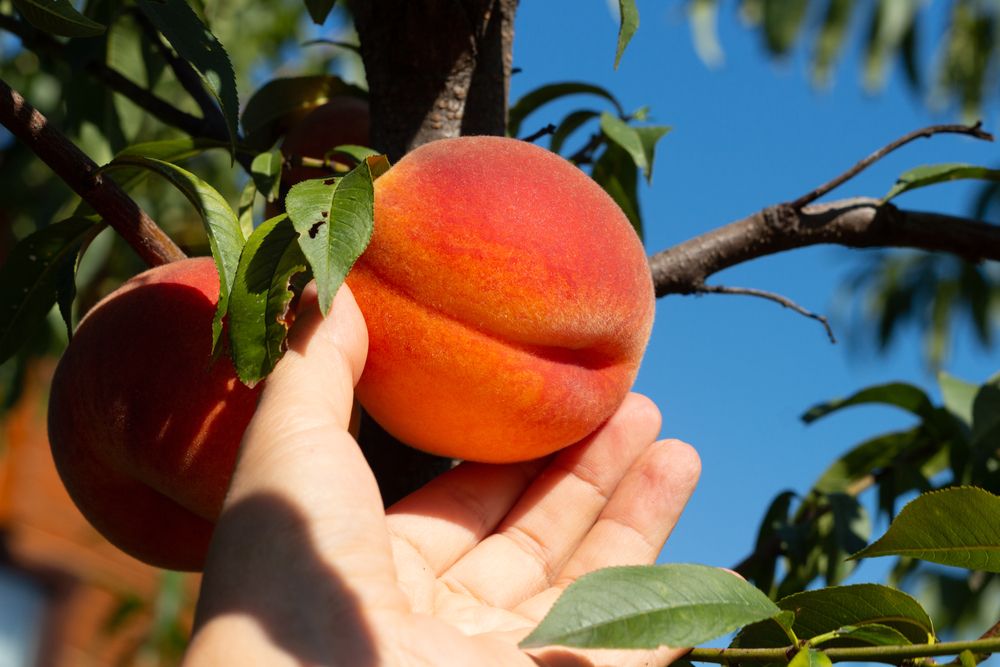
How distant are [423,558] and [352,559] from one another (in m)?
0.24

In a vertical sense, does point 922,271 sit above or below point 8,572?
above

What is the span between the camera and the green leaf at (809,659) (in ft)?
1.86

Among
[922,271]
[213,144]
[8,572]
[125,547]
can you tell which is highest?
[922,271]

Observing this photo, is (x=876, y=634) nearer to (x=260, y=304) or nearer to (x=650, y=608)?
(x=650, y=608)

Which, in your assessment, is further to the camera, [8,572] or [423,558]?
[8,572]

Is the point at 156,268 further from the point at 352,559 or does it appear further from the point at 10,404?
the point at 10,404

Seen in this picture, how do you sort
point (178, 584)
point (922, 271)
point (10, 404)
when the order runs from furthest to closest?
point (922, 271) → point (178, 584) → point (10, 404)

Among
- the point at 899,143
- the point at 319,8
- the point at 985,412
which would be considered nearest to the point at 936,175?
the point at 899,143

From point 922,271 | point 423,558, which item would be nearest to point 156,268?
point 423,558

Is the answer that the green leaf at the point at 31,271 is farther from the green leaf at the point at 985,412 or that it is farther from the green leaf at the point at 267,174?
the green leaf at the point at 985,412

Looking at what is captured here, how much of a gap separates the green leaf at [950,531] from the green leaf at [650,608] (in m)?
0.13

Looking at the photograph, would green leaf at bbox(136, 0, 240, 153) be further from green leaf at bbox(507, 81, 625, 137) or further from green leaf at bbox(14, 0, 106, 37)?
green leaf at bbox(507, 81, 625, 137)

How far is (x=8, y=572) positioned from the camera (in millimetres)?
3895

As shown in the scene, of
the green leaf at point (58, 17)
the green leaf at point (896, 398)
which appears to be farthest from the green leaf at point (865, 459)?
the green leaf at point (58, 17)
